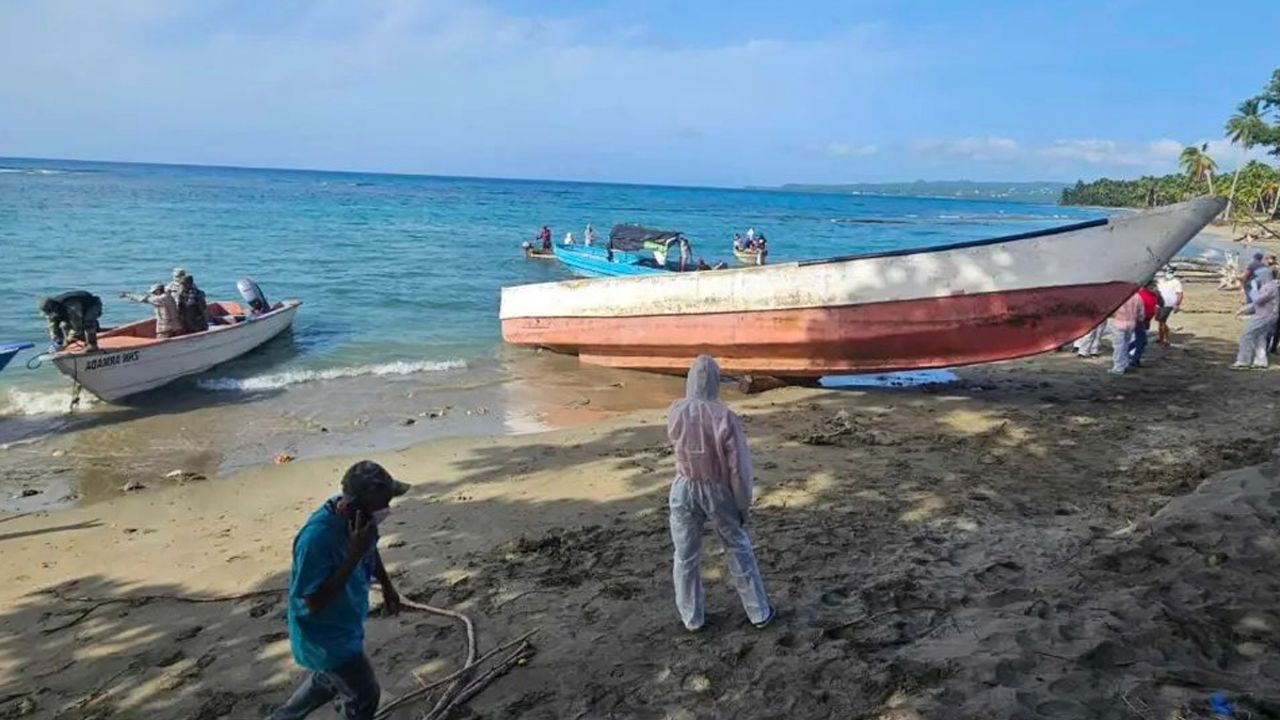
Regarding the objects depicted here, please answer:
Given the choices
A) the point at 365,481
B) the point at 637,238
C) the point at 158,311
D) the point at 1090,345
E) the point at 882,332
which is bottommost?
the point at 1090,345

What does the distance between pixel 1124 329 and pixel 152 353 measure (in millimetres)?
13879

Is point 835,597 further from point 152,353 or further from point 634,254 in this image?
point 634,254

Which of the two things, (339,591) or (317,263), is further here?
(317,263)

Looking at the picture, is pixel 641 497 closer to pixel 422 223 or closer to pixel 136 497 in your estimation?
pixel 136 497

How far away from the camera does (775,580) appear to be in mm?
4992

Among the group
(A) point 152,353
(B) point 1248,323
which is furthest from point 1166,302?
(A) point 152,353

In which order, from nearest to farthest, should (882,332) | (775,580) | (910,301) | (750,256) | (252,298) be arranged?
(775,580) < (910,301) < (882,332) < (252,298) < (750,256)

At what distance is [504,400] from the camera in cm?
1180

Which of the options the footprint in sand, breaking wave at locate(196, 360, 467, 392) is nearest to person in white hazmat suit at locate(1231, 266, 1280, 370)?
the footprint in sand

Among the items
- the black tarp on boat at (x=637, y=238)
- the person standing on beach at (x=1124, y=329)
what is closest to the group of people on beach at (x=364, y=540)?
the person standing on beach at (x=1124, y=329)

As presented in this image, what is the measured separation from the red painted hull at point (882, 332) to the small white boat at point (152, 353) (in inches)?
267

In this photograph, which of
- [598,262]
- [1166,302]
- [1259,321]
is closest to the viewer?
[1259,321]

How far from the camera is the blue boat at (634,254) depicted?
21.7 meters

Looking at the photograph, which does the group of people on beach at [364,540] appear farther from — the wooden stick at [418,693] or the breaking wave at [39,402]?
the breaking wave at [39,402]
